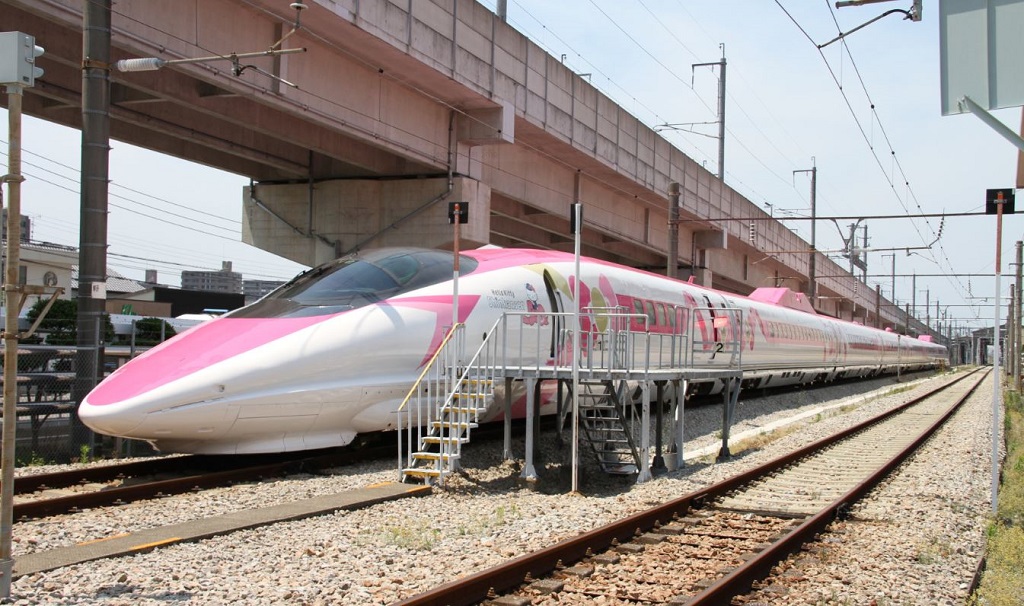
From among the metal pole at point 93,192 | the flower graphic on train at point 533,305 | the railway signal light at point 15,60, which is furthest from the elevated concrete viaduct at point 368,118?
the railway signal light at point 15,60

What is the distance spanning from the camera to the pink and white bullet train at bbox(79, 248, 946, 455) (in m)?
9.36

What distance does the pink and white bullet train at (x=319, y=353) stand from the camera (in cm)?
936

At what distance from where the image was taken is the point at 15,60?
5613 mm

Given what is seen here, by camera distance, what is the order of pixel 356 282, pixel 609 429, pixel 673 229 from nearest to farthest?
pixel 356 282
pixel 609 429
pixel 673 229

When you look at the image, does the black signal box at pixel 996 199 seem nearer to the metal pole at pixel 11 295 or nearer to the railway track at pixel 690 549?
the railway track at pixel 690 549

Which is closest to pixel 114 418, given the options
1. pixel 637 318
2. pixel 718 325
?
pixel 637 318

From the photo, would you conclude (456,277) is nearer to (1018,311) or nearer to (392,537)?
(392,537)

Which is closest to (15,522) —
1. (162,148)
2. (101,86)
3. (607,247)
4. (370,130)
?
(101,86)

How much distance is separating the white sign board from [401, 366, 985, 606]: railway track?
3622 mm

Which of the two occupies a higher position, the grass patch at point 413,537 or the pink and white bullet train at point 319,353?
the pink and white bullet train at point 319,353

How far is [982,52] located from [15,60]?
20.9ft

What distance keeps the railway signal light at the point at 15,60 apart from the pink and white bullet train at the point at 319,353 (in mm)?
4198

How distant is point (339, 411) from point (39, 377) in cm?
441

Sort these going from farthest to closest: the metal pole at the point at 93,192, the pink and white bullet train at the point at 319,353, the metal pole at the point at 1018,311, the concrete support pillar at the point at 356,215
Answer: the metal pole at the point at 1018,311, the concrete support pillar at the point at 356,215, the metal pole at the point at 93,192, the pink and white bullet train at the point at 319,353
